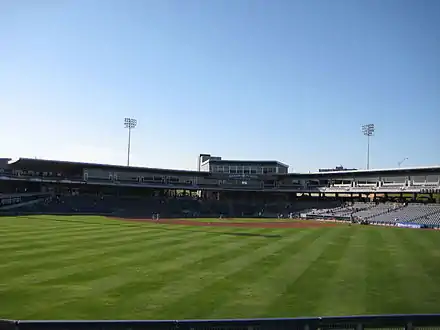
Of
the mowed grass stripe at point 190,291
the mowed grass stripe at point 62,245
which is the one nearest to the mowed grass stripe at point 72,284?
the mowed grass stripe at point 190,291

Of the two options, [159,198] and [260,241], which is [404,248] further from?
[159,198]

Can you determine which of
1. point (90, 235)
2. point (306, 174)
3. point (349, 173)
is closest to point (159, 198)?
point (306, 174)

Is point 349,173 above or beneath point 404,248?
above

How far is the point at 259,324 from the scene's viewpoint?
5.48m

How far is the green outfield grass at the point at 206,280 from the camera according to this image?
12.3 metres

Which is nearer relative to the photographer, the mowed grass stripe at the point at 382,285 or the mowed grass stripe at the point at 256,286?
the mowed grass stripe at the point at 256,286

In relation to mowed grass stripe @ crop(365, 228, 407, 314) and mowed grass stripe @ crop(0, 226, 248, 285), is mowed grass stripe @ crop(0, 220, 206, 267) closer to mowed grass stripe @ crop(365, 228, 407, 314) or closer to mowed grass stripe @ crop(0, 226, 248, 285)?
mowed grass stripe @ crop(0, 226, 248, 285)

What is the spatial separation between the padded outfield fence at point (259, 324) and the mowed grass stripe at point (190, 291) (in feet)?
21.0

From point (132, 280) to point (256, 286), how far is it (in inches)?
200

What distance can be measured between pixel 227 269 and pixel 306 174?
234 feet

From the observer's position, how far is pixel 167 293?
14102 millimetres

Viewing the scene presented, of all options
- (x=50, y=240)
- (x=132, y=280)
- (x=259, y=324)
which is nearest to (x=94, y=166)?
(x=50, y=240)

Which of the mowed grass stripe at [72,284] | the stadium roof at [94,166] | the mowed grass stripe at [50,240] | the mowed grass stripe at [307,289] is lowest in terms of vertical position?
the mowed grass stripe at [50,240]

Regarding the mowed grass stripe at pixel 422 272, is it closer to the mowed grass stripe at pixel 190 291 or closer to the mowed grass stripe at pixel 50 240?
the mowed grass stripe at pixel 190 291
